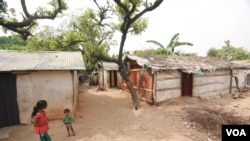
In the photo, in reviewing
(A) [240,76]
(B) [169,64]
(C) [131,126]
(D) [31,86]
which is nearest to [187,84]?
(B) [169,64]

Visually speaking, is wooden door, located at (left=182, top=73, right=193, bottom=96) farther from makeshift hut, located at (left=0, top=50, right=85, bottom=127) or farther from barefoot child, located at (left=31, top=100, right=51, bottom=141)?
barefoot child, located at (left=31, top=100, right=51, bottom=141)

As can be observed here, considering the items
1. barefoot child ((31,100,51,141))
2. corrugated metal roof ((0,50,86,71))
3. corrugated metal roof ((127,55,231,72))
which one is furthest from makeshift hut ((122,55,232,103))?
barefoot child ((31,100,51,141))

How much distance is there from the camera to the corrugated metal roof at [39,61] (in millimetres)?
9357

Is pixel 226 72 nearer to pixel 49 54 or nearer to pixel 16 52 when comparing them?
pixel 49 54

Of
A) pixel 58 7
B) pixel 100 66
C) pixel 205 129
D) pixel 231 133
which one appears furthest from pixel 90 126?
pixel 100 66

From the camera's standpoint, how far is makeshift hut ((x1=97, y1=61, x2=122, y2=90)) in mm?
23116

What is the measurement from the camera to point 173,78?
1360 cm

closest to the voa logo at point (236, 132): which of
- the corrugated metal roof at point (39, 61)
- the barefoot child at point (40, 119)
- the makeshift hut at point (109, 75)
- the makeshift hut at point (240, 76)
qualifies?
the barefoot child at point (40, 119)

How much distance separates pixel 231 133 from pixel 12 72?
9.01 meters

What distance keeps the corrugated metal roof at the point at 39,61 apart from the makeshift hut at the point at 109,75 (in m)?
10.8

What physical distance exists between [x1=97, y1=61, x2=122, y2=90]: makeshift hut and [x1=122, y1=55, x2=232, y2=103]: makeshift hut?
6632 mm

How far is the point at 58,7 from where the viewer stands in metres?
12.1

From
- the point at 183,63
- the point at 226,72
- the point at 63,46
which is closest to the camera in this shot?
the point at 183,63

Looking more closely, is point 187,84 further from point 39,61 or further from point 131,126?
point 39,61
